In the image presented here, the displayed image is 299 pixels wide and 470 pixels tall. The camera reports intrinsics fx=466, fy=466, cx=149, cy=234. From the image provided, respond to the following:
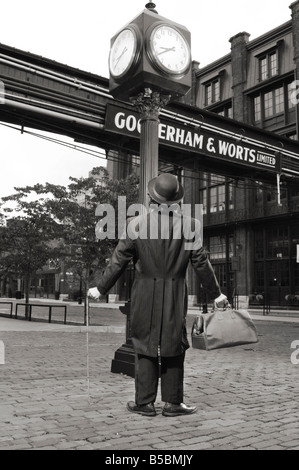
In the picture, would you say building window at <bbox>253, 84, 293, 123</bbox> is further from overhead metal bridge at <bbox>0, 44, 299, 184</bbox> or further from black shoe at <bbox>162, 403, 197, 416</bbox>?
black shoe at <bbox>162, 403, 197, 416</bbox>

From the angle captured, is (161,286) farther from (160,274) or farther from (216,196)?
(216,196)

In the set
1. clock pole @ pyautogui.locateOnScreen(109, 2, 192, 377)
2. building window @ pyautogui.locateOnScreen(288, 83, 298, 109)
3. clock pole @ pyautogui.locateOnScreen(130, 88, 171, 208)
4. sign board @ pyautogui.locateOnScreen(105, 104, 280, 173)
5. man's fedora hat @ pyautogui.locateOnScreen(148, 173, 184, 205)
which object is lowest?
man's fedora hat @ pyautogui.locateOnScreen(148, 173, 184, 205)

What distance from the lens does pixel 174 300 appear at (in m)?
3.91

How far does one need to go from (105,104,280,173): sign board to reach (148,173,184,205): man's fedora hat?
17.5 feet

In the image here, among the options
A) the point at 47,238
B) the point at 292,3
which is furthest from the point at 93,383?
the point at 292,3

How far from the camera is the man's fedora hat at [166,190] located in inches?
158

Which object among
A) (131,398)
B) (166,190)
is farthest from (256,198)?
(166,190)

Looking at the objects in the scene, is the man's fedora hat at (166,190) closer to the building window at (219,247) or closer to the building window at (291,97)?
the building window at (291,97)

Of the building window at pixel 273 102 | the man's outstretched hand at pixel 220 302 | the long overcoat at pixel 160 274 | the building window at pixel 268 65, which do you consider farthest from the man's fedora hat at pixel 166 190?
the building window at pixel 268 65

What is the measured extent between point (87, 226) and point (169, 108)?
6.86 metres

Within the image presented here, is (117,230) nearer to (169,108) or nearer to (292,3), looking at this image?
(169,108)

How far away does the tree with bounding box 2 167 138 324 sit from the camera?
54.5 feet

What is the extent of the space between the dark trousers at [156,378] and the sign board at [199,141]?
6.05 meters

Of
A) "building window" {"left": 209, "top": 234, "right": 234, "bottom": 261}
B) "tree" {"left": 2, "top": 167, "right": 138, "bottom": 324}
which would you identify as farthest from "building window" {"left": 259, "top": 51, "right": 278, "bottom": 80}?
"tree" {"left": 2, "top": 167, "right": 138, "bottom": 324}
